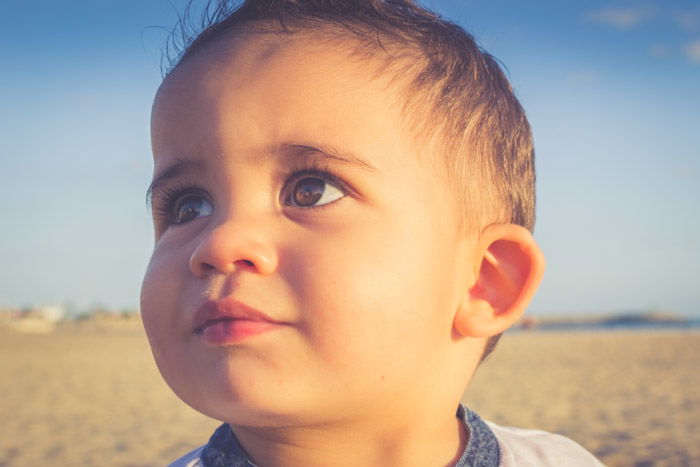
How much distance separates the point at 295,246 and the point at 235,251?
124mm

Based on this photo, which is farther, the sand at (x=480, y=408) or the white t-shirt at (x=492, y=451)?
the sand at (x=480, y=408)

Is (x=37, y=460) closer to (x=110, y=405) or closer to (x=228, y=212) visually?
(x=110, y=405)

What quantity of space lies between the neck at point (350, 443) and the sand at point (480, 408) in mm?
4824

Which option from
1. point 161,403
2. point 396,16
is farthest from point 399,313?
point 161,403

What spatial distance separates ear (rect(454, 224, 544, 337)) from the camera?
160 cm

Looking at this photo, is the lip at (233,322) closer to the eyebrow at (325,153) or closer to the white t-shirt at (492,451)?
the eyebrow at (325,153)

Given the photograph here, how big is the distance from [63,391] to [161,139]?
11.8 m

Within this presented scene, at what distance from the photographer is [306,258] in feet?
4.06

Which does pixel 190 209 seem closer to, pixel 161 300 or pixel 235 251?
pixel 161 300

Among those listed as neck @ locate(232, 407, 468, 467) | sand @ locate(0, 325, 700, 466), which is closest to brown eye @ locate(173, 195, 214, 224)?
neck @ locate(232, 407, 468, 467)

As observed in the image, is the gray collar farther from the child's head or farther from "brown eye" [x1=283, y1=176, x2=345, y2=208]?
Result: "brown eye" [x1=283, y1=176, x2=345, y2=208]

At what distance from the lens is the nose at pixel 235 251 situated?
120 cm

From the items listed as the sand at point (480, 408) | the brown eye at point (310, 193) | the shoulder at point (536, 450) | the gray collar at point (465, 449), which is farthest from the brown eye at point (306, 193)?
the sand at point (480, 408)

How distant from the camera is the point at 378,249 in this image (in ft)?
4.22
